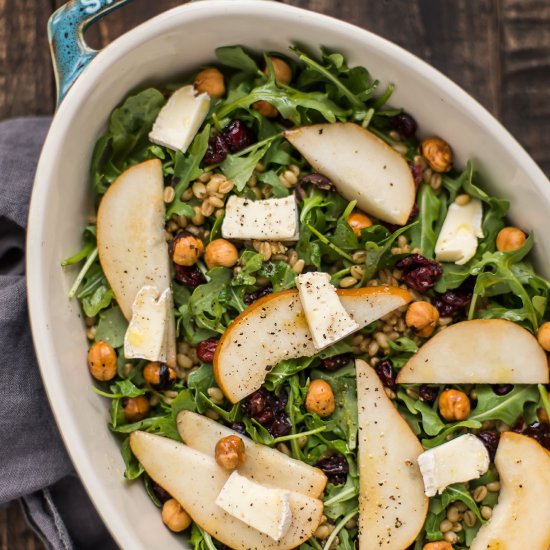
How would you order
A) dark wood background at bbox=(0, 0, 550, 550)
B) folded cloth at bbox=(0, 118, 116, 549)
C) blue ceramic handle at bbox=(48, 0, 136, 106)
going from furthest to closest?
1. dark wood background at bbox=(0, 0, 550, 550)
2. folded cloth at bbox=(0, 118, 116, 549)
3. blue ceramic handle at bbox=(48, 0, 136, 106)

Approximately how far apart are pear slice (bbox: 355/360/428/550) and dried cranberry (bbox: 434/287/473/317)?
0.82 ft

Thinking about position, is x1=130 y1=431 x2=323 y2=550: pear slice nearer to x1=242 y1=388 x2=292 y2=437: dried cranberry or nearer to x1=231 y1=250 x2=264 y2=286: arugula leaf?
x1=242 y1=388 x2=292 y2=437: dried cranberry

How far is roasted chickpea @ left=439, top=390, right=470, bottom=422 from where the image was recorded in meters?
2.07

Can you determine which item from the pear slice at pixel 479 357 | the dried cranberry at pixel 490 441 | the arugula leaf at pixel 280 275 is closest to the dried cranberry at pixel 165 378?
the arugula leaf at pixel 280 275

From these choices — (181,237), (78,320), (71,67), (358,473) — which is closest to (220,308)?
(181,237)

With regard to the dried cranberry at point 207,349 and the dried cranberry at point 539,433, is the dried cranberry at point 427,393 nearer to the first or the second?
the dried cranberry at point 539,433

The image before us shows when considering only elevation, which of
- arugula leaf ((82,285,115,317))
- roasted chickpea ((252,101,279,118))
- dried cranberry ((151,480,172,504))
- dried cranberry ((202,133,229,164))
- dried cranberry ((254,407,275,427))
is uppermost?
roasted chickpea ((252,101,279,118))

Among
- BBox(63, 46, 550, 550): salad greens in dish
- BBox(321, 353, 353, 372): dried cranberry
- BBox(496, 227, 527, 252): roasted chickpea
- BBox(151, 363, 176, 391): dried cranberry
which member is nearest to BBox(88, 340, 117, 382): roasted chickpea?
BBox(63, 46, 550, 550): salad greens in dish

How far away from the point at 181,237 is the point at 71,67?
0.49 meters

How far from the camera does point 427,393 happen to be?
2.12 metres

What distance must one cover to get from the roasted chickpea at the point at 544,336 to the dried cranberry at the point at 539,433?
0.65 ft

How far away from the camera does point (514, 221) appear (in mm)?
2135

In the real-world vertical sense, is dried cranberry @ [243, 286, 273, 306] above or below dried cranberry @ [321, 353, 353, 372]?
above

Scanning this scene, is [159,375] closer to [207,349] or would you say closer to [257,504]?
[207,349]
